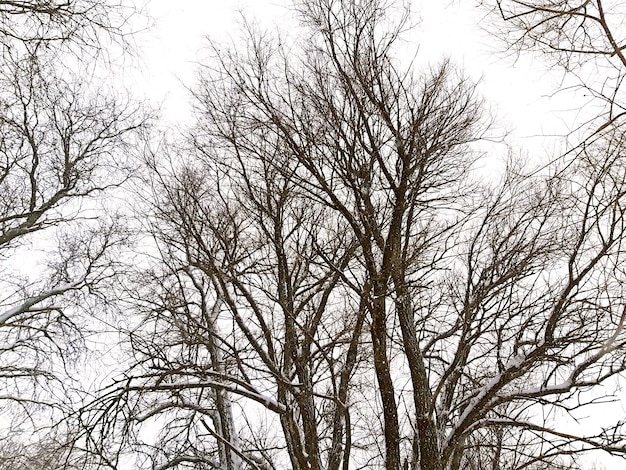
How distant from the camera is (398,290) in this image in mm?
6672

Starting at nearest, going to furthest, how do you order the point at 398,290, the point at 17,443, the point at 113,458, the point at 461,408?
the point at 113,458
the point at 398,290
the point at 461,408
the point at 17,443

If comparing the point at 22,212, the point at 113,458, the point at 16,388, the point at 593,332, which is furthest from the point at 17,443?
the point at 593,332

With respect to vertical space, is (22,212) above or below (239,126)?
above

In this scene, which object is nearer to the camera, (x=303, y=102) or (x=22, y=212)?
(x=303, y=102)

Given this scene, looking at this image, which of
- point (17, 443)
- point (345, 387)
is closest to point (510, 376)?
point (345, 387)

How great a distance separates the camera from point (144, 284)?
28.2 ft

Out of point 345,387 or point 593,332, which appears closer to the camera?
point 593,332

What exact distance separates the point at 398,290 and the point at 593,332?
6.85 feet

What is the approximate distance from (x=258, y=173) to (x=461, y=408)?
165 inches

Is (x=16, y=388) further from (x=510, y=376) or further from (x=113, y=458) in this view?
(x=510, y=376)

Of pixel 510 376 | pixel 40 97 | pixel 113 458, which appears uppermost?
pixel 40 97

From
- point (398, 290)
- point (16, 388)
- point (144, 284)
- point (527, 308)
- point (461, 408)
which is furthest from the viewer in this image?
point (16, 388)

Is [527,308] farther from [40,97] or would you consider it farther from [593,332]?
[40,97]

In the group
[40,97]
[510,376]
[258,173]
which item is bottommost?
[510,376]
